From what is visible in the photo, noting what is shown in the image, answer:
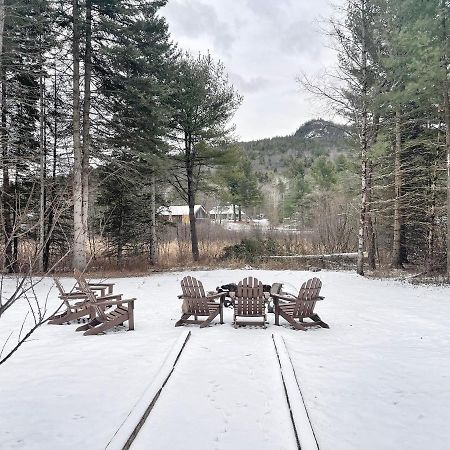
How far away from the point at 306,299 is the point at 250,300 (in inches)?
39.1

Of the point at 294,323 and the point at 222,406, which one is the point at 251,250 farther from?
the point at 222,406

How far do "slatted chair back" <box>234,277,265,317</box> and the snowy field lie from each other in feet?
1.25

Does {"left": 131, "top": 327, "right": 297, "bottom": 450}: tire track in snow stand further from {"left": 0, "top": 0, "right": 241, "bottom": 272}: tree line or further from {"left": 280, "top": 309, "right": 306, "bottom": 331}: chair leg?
{"left": 0, "top": 0, "right": 241, "bottom": 272}: tree line

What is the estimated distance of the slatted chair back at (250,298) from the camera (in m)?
6.46

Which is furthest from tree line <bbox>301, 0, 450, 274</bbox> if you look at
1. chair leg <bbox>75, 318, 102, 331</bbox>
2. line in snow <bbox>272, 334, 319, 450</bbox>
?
chair leg <bbox>75, 318, 102, 331</bbox>

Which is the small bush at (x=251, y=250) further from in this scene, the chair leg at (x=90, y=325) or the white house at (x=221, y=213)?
the white house at (x=221, y=213)

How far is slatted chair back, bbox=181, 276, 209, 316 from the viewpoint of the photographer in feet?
21.9

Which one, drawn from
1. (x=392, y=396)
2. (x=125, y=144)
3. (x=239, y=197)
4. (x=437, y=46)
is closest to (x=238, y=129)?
(x=125, y=144)

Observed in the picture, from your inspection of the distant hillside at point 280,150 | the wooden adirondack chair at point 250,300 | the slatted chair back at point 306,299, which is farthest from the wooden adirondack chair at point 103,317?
the distant hillside at point 280,150

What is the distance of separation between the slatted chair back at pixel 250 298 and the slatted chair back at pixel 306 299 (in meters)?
0.62

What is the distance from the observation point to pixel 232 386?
3951 millimetres

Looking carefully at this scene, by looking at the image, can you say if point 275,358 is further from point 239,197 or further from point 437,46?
point 239,197

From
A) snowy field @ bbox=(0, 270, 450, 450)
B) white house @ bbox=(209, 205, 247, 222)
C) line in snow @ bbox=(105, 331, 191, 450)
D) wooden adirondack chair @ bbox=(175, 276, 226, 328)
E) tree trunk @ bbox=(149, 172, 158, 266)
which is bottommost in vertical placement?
snowy field @ bbox=(0, 270, 450, 450)

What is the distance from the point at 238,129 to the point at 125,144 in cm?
566
